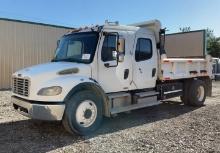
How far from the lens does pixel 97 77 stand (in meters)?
7.19

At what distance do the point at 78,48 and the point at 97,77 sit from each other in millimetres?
917

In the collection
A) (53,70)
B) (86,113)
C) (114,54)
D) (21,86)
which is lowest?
(86,113)

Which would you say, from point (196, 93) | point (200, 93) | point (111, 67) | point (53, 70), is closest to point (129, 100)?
point (111, 67)

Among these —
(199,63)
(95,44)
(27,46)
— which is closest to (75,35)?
(95,44)

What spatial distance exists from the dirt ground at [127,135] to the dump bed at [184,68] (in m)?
1.34

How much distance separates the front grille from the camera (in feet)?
21.4

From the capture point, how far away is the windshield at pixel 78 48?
7137mm

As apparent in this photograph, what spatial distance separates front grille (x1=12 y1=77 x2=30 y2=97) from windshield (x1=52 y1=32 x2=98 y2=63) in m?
1.28

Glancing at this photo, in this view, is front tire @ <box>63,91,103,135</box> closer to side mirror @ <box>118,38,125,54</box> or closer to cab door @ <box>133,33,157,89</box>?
side mirror @ <box>118,38,125,54</box>

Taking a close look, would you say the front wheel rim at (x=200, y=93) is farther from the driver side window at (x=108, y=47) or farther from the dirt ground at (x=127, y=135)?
the driver side window at (x=108, y=47)

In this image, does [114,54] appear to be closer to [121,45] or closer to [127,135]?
[121,45]

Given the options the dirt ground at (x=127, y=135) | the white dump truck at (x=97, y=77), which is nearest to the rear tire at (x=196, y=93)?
the white dump truck at (x=97, y=77)

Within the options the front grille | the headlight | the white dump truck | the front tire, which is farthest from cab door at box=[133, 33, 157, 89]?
the front grille

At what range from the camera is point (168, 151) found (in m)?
5.62
